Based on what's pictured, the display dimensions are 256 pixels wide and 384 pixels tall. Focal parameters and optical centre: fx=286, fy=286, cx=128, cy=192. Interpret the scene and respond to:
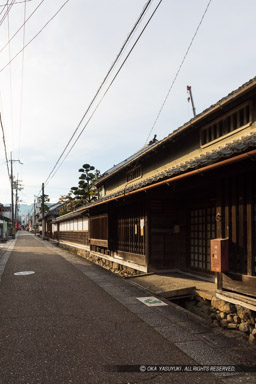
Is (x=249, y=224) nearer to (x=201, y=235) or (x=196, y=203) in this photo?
(x=201, y=235)

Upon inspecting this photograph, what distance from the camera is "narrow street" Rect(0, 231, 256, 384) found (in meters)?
3.83

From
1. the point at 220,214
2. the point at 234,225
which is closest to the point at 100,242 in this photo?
the point at 220,214

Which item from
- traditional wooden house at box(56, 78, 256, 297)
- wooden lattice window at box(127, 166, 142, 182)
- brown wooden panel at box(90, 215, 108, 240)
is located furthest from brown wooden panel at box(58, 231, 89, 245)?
wooden lattice window at box(127, 166, 142, 182)

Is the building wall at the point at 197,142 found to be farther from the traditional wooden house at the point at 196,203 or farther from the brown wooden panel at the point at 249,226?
the brown wooden panel at the point at 249,226

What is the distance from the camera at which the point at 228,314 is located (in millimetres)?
6703

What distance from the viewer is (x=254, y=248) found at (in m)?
6.08

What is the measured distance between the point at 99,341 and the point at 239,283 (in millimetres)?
3354

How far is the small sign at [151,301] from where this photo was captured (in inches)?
287

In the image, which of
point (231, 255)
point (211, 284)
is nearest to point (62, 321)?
point (231, 255)

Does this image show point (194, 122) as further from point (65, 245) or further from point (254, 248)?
point (65, 245)

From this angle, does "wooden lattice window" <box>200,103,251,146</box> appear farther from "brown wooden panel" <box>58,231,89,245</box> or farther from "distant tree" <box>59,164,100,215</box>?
"distant tree" <box>59,164,100,215</box>

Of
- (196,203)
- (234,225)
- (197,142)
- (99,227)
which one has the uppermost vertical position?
(197,142)

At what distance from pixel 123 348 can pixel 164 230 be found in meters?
7.01

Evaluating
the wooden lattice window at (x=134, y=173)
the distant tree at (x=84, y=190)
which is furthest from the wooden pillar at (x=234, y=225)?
the distant tree at (x=84, y=190)
